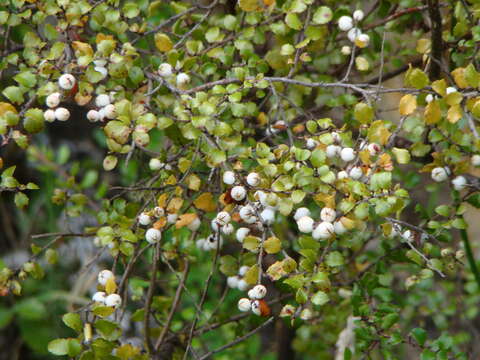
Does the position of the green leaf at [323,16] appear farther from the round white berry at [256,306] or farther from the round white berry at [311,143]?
the round white berry at [256,306]

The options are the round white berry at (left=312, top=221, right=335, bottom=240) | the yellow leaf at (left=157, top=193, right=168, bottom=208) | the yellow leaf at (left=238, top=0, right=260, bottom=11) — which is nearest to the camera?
the round white berry at (left=312, top=221, right=335, bottom=240)

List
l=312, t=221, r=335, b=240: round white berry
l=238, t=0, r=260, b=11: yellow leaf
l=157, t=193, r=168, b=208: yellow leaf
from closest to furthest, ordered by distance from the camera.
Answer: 1. l=312, t=221, r=335, b=240: round white berry
2. l=157, t=193, r=168, b=208: yellow leaf
3. l=238, t=0, r=260, b=11: yellow leaf

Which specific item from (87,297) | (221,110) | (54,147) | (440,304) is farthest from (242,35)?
(54,147)

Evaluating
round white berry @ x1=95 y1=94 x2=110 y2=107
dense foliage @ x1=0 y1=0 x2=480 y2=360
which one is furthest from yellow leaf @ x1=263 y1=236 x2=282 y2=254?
round white berry @ x1=95 y1=94 x2=110 y2=107

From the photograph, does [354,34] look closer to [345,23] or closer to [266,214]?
[345,23]

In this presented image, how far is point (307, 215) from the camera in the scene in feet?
2.90

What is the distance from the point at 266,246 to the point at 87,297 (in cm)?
139

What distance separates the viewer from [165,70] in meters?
1.00

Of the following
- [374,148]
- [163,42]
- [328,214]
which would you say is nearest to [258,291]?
[328,214]

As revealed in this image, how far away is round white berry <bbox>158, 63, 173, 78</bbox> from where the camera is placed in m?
1.00

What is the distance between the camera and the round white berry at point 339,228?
830 millimetres

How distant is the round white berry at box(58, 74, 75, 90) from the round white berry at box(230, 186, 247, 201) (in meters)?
0.29

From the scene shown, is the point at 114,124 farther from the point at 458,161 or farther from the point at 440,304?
the point at 440,304

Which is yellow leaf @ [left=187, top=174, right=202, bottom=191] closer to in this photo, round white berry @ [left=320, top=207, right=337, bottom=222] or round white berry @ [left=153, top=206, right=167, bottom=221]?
round white berry @ [left=153, top=206, right=167, bottom=221]
